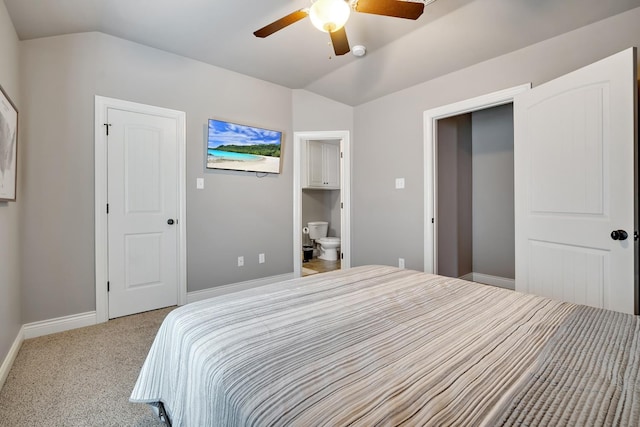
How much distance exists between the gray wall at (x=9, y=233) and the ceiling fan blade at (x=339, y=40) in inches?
79.8

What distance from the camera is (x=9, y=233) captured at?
77.4 inches

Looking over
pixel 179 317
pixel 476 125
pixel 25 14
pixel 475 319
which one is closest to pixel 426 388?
pixel 475 319

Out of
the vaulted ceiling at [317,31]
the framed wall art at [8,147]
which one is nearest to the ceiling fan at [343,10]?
the vaulted ceiling at [317,31]

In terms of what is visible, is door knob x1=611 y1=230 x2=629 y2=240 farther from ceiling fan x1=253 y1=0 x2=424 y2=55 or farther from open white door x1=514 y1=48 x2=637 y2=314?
ceiling fan x1=253 y1=0 x2=424 y2=55

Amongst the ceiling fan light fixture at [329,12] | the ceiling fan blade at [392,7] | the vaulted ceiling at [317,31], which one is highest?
the vaulted ceiling at [317,31]

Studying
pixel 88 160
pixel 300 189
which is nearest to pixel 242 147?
pixel 300 189

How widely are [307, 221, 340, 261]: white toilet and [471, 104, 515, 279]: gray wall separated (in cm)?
229

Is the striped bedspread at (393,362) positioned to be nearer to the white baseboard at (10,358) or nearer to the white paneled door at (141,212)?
the white baseboard at (10,358)

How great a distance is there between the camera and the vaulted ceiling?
212 centimetres

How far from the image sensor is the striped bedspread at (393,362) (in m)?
0.61

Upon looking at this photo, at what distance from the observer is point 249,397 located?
667 millimetres

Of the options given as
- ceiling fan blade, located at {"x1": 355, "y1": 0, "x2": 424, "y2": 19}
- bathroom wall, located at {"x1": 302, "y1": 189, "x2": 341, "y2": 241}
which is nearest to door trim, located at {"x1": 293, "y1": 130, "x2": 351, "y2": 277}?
bathroom wall, located at {"x1": 302, "y1": 189, "x2": 341, "y2": 241}

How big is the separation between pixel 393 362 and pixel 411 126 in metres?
2.99

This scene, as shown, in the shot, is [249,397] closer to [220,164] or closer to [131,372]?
[131,372]
